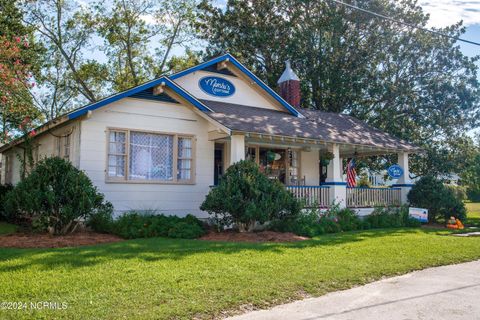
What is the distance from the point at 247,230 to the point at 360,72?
16.8 metres

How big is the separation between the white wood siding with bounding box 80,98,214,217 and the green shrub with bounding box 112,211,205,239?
1113 mm

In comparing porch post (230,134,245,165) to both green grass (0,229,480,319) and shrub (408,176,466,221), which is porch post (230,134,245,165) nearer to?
green grass (0,229,480,319)

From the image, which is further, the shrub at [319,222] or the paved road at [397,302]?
the shrub at [319,222]

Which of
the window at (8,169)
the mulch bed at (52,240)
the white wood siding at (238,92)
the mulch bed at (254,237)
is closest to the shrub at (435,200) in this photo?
the white wood siding at (238,92)

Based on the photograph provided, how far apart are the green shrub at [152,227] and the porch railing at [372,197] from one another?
715 centimetres

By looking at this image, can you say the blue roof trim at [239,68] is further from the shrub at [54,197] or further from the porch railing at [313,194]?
the shrub at [54,197]

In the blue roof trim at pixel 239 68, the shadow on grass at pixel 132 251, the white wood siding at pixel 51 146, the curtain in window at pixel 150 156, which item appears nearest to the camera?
the shadow on grass at pixel 132 251

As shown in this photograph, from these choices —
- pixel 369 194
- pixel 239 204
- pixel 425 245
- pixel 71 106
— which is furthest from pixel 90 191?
pixel 71 106

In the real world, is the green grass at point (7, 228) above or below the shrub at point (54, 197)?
below

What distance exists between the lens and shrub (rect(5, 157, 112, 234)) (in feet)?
36.3

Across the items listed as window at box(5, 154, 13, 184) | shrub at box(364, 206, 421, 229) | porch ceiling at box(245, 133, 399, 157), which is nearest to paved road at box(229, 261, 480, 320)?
porch ceiling at box(245, 133, 399, 157)

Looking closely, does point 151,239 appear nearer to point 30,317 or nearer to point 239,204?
point 239,204

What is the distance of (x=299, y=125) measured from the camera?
56.5 feet

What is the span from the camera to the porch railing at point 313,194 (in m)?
15.6
